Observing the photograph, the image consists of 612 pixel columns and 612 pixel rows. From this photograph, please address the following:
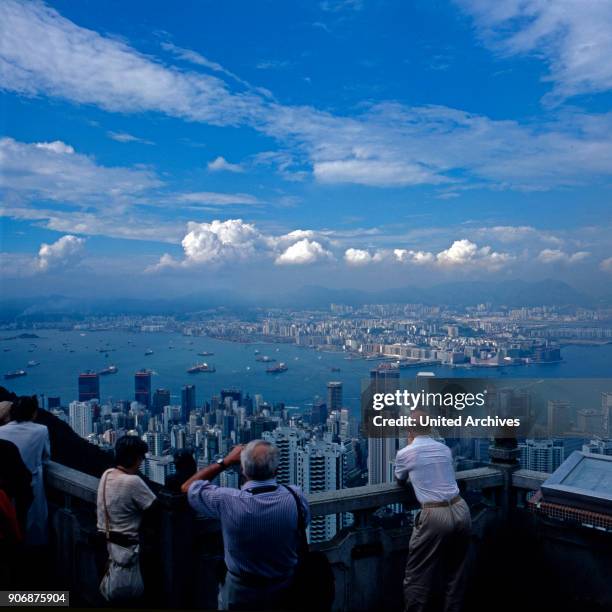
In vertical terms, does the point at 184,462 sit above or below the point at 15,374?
above

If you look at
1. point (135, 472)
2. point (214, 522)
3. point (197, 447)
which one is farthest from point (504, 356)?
point (135, 472)

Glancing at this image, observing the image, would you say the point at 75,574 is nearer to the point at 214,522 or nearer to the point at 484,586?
the point at 214,522

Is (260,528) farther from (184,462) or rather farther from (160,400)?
(160,400)

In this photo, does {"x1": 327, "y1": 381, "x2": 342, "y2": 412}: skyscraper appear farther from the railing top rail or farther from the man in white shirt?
the man in white shirt

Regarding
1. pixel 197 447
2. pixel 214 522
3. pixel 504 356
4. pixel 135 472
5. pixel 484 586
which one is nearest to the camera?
pixel 135 472

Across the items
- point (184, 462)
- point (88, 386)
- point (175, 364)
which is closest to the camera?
point (184, 462)

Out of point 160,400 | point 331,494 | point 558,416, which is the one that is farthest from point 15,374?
point 558,416
